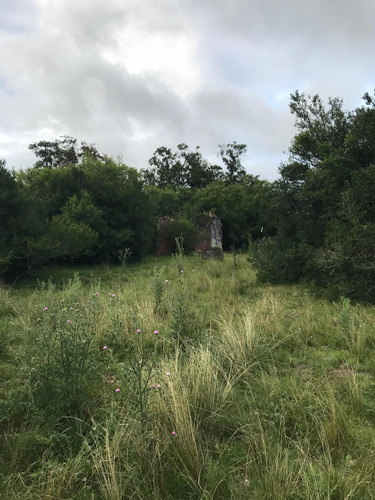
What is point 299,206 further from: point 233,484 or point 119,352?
point 233,484

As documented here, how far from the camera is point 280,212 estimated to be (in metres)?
9.91

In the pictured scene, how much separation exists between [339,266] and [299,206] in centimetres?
304

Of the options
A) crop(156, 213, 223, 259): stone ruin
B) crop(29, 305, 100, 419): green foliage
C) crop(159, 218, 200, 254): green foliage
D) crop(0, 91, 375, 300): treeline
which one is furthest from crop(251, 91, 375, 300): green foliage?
crop(159, 218, 200, 254): green foliage

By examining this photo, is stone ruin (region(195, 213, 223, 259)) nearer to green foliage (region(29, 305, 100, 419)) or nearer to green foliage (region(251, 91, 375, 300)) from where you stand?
green foliage (region(251, 91, 375, 300))

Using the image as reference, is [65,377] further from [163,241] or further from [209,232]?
[209,232]

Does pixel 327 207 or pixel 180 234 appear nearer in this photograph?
pixel 327 207

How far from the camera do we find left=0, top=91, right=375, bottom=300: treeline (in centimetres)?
717

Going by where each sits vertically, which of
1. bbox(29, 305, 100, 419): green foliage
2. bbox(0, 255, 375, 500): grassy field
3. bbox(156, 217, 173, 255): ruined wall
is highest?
bbox(156, 217, 173, 255): ruined wall

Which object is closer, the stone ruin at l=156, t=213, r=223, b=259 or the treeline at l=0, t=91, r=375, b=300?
the treeline at l=0, t=91, r=375, b=300

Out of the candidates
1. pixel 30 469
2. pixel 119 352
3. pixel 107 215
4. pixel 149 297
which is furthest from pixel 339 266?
pixel 107 215

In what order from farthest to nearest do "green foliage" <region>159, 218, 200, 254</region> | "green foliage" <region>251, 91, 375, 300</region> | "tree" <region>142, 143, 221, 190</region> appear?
"tree" <region>142, 143, 221, 190</region>, "green foliage" <region>159, 218, 200, 254</region>, "green foliage" <region>251, 91, 375, 300</region>

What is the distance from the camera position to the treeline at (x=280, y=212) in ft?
23.5

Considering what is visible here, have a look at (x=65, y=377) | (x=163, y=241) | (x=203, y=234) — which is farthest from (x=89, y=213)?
(x=65, y=377)

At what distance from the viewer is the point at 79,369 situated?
2.58m
